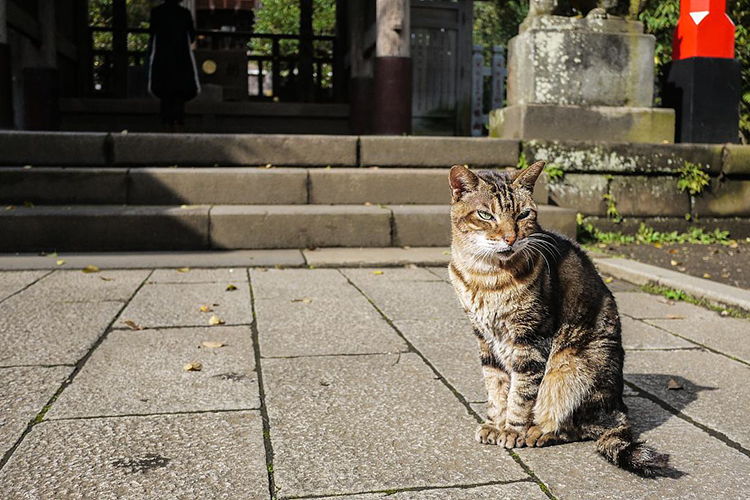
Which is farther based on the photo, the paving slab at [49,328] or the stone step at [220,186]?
the stone step at [220,186]

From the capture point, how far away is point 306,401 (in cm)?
273

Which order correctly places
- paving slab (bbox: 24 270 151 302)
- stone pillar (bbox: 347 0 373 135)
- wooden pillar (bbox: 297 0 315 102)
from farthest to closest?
wooden pillar (bbox: 297 0 315 102)
stone pillar (bbox: 347 0 373 135)
paving slab (bbox: 24 270 151 302)

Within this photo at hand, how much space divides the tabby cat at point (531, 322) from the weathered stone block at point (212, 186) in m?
4.54

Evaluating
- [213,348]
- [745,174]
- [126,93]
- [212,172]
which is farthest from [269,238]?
[126,93]

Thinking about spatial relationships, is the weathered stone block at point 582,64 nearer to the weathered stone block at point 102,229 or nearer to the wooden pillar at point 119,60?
the weathered stone block at point 102,229

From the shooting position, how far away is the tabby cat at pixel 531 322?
2234 millimetres

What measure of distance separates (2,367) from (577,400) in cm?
243

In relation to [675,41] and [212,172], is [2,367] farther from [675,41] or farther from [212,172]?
[675,41]

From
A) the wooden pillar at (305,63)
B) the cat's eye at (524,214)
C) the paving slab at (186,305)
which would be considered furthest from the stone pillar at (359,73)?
the cat's eye at (524,214)

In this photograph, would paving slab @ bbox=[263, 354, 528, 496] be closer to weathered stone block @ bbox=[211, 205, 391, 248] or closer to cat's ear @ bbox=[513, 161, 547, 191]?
cat's ear @ bbox=[513, 161, 547, 191]

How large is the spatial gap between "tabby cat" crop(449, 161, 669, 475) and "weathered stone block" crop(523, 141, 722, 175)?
198 inches

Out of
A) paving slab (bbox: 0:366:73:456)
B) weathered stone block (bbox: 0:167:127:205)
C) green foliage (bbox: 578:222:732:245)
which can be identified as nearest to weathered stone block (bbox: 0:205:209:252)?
weathered stone block (bbox: 0:167:127:205)

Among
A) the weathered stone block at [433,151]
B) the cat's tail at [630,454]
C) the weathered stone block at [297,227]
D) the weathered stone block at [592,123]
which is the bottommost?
the cat's tail at [630,454]

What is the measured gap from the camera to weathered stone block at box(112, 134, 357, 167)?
6.96m
